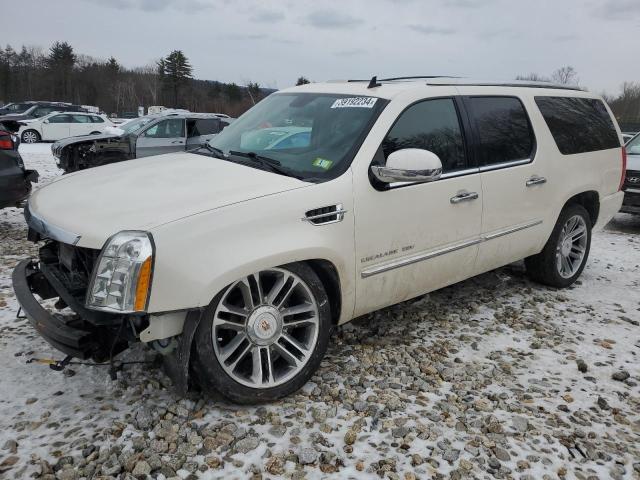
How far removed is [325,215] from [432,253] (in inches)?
38.8

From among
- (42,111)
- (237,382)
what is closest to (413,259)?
(237,382)

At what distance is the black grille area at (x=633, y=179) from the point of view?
799 centimetres

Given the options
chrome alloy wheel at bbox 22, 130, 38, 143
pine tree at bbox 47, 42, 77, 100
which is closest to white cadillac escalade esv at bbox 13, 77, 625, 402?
chrome alloy wheel at bbox 22, 130, 38, 143

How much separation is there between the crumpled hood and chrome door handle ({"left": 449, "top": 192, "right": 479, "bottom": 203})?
120 centimetres

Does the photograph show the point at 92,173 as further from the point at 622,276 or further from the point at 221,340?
the point at 622,276

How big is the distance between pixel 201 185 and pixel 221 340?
0.87m

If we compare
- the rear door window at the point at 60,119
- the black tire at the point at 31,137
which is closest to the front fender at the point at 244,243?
the black tire at the point at 31,137

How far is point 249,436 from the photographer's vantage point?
8.40 feet

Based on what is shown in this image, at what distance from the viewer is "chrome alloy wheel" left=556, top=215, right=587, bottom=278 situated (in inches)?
186

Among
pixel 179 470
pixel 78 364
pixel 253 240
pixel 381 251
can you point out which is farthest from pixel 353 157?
pixel 78 364

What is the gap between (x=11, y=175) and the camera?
18.8 ft

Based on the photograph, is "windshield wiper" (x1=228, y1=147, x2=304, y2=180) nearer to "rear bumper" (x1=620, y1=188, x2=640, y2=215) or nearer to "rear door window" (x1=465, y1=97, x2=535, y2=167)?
"rear door window" (x1=465, y1=97, x2=535, y2=167)

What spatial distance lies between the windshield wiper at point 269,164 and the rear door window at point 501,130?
151 centimetres

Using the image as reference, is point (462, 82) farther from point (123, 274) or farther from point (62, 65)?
point (62, 65)
